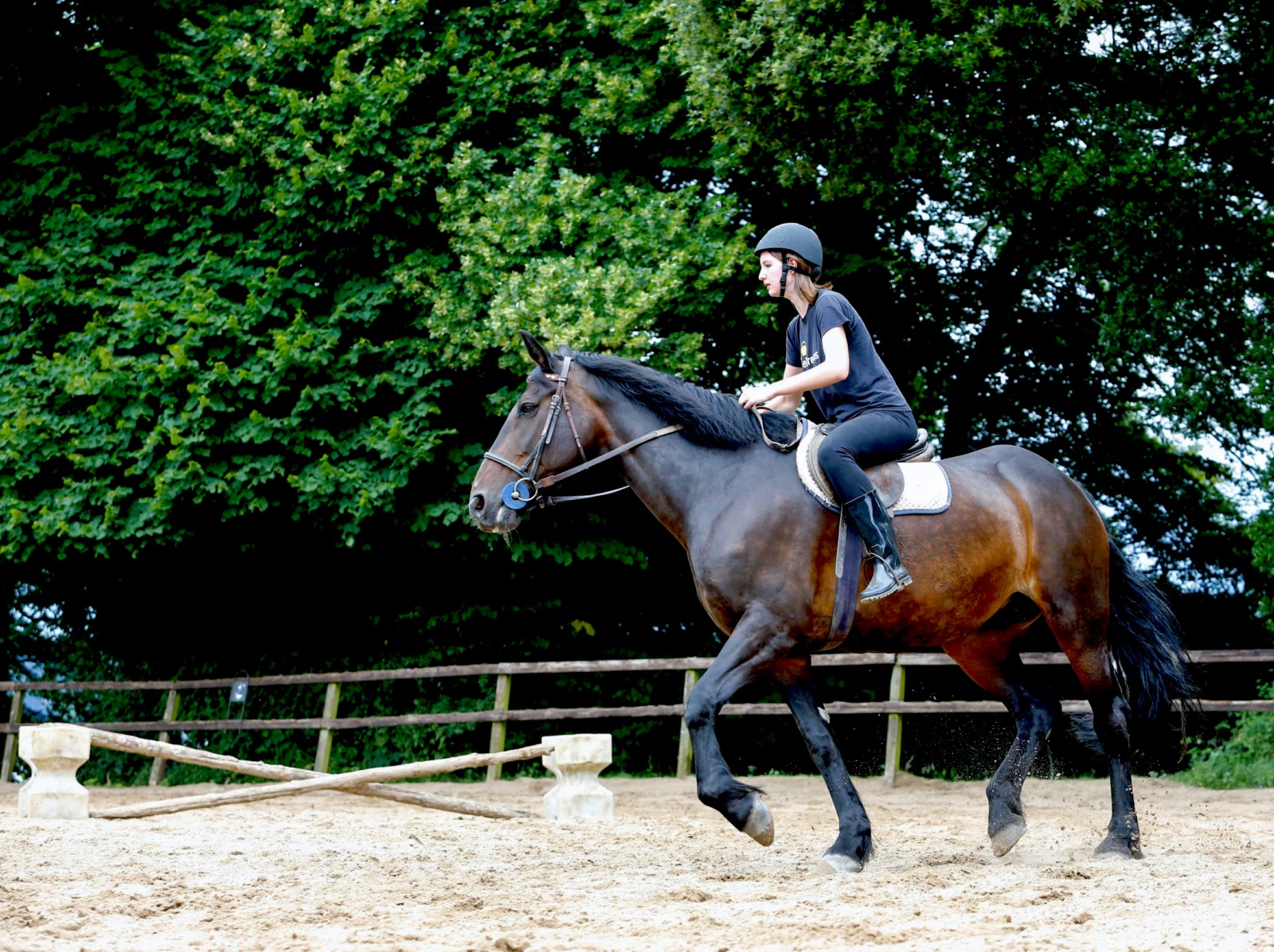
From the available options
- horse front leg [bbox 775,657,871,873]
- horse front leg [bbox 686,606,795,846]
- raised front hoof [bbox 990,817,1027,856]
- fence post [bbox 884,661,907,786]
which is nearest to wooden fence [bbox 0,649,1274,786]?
fence post [bbox 884,661,907,786]

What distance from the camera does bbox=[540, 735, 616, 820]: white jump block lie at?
8523mm

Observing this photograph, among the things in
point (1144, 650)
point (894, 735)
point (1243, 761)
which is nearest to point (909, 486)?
point (1144, 650)

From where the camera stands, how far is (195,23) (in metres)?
14.8

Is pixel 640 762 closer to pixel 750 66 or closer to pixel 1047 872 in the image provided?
pixel 750 66

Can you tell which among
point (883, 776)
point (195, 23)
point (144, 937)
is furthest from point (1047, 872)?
point (195, 23)

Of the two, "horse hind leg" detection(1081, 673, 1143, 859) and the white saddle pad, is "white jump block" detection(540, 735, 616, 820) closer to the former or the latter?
the white saddle pad

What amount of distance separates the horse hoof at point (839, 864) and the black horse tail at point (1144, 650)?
6.30ft

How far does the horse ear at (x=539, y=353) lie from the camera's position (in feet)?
20.6

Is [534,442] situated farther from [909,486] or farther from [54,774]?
[54,774]

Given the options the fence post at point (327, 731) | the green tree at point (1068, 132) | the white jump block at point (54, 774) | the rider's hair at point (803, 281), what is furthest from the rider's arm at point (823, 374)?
the fence post at point (327, 731)

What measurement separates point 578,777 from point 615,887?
3.29m

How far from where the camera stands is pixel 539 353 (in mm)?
6371

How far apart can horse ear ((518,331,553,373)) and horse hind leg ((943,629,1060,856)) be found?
250cm

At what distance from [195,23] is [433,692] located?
8.03 meters
